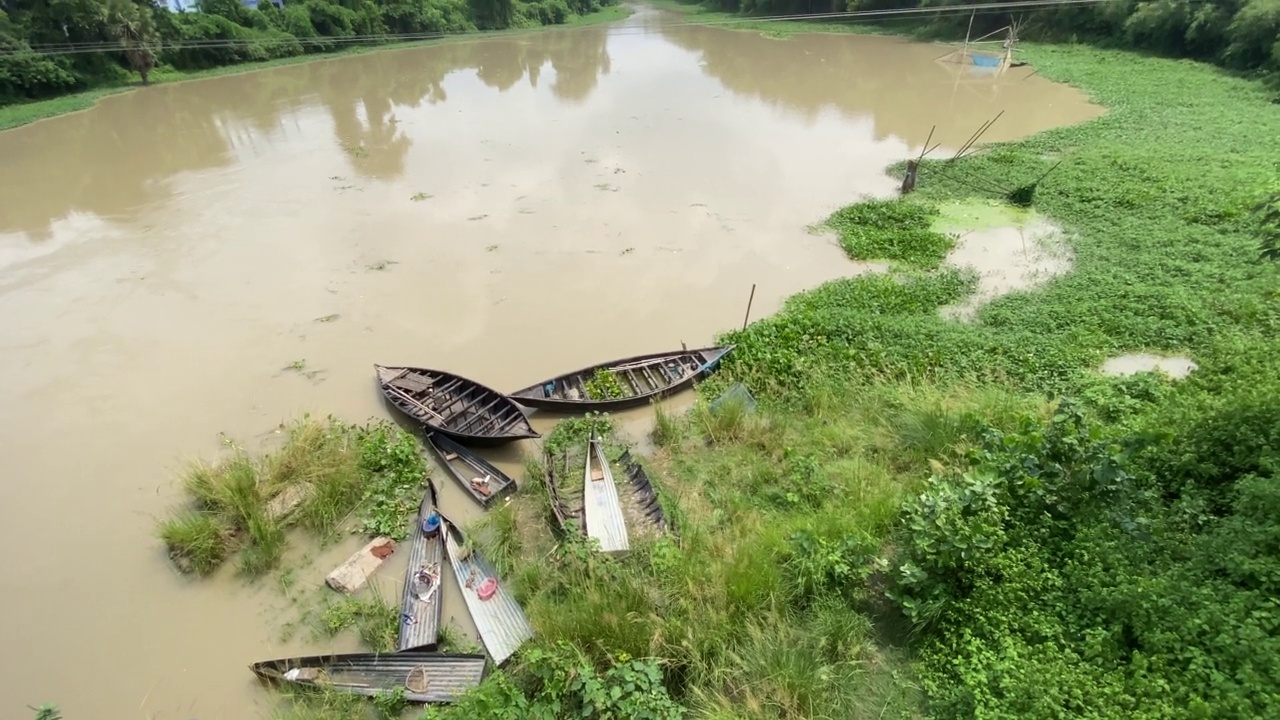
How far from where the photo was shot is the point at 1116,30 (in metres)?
28.1

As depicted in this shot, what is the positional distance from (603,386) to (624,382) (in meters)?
0.44

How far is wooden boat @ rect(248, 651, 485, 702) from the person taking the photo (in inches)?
208

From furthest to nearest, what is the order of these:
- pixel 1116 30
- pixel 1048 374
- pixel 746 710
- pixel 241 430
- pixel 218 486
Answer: pixel 1116 30 < pixel 241 430 < pixel 1048 374 < pixel 218 486 < pixel 746 710

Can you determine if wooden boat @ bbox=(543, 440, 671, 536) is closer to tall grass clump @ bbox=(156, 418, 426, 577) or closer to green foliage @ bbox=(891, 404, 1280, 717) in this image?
tall grass clump @ bbox=(156, 418, 426, 577)

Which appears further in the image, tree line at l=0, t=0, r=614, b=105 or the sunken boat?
tree line at l=0, t=0, r=614, b=105

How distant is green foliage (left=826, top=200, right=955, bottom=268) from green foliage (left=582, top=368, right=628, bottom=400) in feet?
20.6

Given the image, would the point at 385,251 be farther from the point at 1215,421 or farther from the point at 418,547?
the point at 1215,421

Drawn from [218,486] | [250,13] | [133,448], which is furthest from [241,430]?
[250,13]

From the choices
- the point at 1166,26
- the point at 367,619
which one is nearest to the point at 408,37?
the point at 1166,26

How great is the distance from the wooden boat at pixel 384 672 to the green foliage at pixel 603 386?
13.5 ft

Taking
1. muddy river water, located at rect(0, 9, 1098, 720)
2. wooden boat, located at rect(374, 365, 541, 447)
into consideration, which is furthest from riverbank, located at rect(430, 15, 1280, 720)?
muddy river water, located at rect(0, 9, 1098, 720)

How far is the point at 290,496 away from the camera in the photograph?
23.6 ft

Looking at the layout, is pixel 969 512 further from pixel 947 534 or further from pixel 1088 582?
pixel 1088 582

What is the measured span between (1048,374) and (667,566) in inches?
238
